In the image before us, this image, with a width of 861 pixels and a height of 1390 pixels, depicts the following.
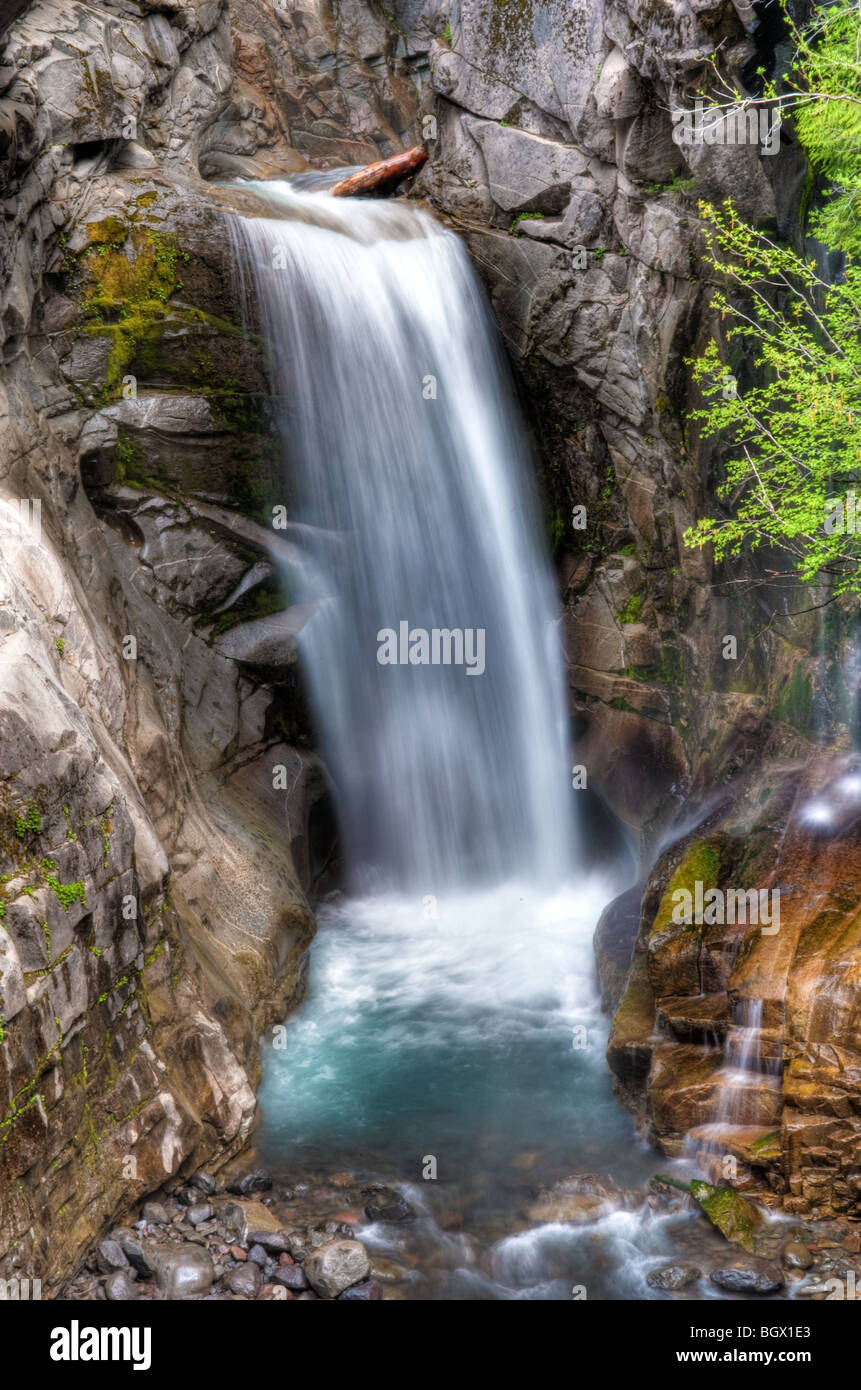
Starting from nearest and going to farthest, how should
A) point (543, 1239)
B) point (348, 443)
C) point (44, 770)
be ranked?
point (44, 770)
point (543, 1239)
point (348, 443)

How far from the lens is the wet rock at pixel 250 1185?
29.5 feet

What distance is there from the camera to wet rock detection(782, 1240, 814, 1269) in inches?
311

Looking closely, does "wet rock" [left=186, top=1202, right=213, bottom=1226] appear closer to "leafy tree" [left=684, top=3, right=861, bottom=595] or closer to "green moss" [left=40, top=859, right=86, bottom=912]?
"green moss" [left=40, top=859, right=86, bottom=912]

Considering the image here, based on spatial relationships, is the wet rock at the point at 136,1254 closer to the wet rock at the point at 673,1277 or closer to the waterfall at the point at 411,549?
the wet rock at the point at 673,1277

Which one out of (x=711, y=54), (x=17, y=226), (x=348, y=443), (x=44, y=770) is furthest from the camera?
(x=348, y=443)

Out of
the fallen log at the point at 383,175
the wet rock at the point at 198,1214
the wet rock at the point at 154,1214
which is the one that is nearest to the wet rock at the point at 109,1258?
the wet rock at the point at 154,1214

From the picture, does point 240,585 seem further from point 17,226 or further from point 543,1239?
point 543,1239

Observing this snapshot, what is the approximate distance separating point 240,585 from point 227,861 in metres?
3.41

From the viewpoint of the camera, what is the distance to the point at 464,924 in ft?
46.2

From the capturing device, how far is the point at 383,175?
15898 millimetres

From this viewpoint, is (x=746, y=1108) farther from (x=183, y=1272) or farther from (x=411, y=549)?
(x=411, y=549)

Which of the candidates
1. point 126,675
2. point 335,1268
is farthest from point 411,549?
point 335,1268

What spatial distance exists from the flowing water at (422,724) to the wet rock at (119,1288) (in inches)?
92.0

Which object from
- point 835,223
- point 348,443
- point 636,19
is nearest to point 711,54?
point 636,19
